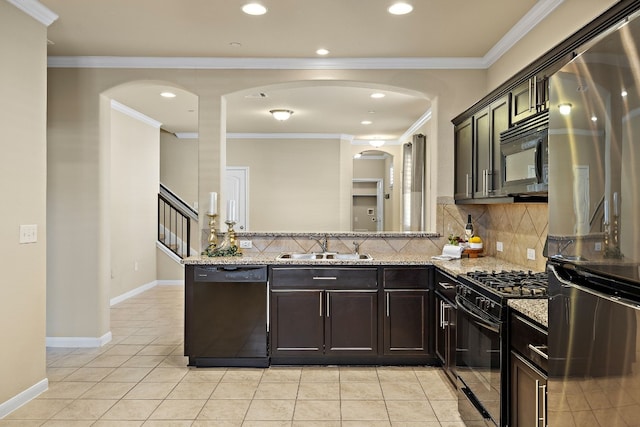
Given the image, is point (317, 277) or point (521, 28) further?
point (317, 277)

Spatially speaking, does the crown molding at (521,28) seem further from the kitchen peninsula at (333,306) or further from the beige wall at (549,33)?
the kitchen peninsula at (333,306)

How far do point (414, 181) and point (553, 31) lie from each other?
4692mm

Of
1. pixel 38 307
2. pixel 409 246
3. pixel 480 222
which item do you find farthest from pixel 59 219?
pixel 480 222

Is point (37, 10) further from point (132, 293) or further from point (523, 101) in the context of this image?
point (132, 293)

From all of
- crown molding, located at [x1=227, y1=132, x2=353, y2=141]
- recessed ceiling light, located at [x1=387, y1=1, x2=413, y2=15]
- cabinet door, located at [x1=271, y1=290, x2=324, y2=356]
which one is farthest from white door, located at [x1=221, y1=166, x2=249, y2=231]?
recessed ceiling light, located at [x1=387, y1=1, x2=413, y2=15]

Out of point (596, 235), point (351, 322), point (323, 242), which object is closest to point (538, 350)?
point (596, 235)

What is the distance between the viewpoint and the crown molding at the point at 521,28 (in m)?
3.17

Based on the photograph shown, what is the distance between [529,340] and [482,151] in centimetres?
194

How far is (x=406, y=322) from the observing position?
3885mm

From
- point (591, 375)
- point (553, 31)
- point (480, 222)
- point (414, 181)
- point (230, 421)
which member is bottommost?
point (230, 421)

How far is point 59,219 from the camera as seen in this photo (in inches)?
175

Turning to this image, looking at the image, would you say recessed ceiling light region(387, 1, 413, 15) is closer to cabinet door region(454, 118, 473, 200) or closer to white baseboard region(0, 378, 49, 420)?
cabinet door region(454, 118, 473, 200)

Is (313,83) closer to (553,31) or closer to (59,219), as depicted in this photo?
(553,31)

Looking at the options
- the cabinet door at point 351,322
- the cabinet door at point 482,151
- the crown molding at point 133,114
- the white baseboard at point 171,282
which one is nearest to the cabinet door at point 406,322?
the cabinet door at point 351,322
